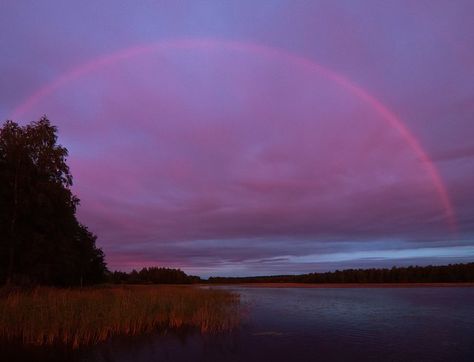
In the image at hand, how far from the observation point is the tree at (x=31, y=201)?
126 feet

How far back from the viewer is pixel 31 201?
127 feet

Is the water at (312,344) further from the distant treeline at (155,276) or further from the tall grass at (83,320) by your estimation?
the distant treeline at (155,276)

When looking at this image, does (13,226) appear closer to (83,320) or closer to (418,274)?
(83,320)

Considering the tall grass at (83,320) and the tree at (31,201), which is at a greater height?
the tree at (31,201)

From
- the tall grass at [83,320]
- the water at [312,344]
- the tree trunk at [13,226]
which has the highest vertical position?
the tree trunk at [13,226]

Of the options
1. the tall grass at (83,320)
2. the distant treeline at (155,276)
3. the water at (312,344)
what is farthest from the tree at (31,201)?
the distant treeline at (155,276)

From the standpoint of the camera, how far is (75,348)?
827 inches

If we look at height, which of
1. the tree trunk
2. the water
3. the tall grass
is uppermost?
the tree trunk

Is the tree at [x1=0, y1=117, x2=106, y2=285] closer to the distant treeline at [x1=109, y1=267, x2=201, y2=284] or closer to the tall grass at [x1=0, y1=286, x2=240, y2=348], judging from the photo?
the tall grass at [x1=0, y1=286, x2=240, y2=348]

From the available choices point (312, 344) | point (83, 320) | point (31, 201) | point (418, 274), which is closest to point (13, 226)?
point (31, 201)

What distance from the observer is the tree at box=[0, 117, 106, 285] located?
126 ft

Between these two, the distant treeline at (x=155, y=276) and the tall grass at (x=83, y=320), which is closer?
the tall grass at (x=83, y=320)

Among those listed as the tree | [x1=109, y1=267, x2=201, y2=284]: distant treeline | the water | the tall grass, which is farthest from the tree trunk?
[x1=109, y1=267, x2=201, y2=284]: distant treeline

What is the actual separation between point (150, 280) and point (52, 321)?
532ft
